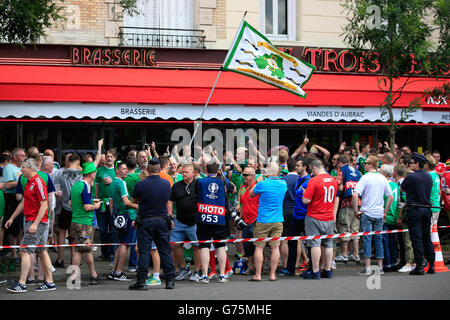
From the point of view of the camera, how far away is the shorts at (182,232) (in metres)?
10.8

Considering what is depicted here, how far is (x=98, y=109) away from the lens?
575 inches

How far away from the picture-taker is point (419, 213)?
11031 mm

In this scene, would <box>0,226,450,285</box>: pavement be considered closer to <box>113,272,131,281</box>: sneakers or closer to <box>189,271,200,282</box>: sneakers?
<box>113,272,131,281</box>: sneakers

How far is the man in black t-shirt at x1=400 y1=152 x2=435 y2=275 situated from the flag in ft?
10.9

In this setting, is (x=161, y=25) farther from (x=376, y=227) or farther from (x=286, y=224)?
(x=376, y=227)

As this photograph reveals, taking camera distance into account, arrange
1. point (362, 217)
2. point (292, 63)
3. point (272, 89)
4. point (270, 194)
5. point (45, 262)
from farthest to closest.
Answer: point (272, 89)
point (292, 63)
point (362, 217)
point (270, 194)
point (45, 262)

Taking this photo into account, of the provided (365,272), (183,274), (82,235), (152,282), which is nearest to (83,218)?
(82,235)

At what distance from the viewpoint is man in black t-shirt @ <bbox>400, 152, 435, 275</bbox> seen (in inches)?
432

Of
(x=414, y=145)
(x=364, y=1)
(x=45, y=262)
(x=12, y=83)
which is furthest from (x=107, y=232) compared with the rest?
(x=414, y=145)

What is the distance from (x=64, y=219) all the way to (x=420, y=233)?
234 inches

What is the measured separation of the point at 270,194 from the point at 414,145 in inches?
343

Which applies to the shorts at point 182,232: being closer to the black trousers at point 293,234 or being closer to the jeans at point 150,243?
the jeans at point 150,243

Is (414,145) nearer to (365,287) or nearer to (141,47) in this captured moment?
(141,47)

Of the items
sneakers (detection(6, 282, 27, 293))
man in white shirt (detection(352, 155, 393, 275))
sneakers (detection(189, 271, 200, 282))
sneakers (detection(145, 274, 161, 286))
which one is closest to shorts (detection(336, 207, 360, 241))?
man in white shirt (detection(352, 155, 393, 275))
